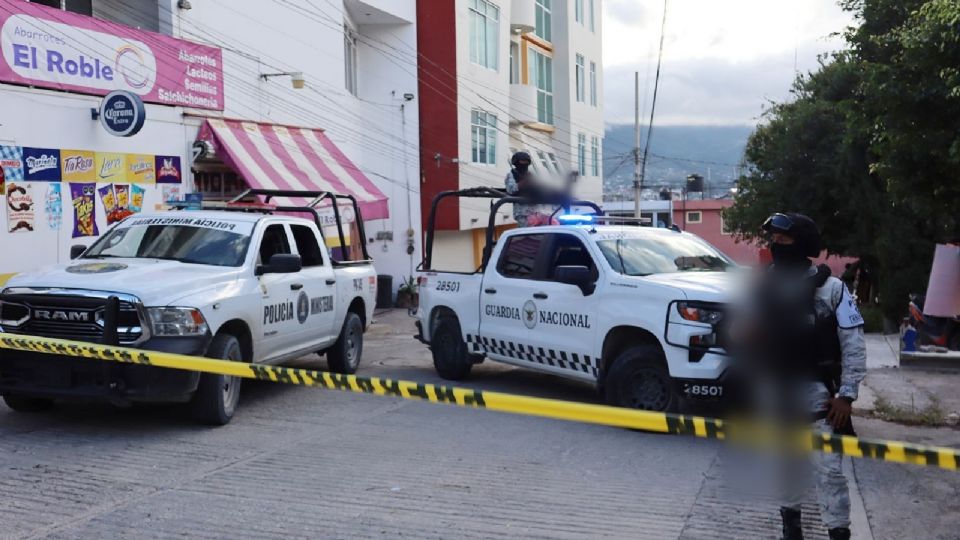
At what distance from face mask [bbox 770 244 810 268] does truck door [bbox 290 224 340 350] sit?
5.95m

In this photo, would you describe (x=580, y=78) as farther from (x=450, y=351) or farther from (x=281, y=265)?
(x=281, y=265)

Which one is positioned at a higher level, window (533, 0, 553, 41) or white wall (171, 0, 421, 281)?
window (533, 0, 553, 41)

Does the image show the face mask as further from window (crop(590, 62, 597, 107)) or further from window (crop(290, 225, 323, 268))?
window (crop(590, 62, 597, 107))

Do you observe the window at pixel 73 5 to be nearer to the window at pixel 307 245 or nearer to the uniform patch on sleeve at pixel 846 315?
the window at pixel 307 245

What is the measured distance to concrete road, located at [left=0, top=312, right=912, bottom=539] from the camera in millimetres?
5691

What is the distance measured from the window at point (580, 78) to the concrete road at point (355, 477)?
34329 mm

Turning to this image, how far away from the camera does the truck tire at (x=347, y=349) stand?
37.2ft

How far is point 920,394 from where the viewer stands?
35.1 feet

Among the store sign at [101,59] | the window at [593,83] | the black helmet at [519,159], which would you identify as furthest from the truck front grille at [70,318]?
the window at [593,83]

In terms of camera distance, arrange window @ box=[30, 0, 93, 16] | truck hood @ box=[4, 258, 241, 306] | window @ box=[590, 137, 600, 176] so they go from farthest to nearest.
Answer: window @ box=[590, 137, 600, 176] → window @ box=[30, 0, 93, 16] → truck hood @ box=[4, 258, 241, 306]

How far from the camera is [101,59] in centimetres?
1569

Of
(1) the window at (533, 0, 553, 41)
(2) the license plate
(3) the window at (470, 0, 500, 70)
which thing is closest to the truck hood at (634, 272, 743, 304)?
(2) the license plate

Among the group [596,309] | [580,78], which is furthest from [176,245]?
[580,78]

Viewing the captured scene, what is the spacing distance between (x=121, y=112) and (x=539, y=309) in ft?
29.6
